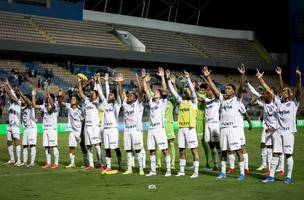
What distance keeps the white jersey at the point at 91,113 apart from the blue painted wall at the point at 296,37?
48.1 m

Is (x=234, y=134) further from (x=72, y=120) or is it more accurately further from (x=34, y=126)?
(x=34, y=126)

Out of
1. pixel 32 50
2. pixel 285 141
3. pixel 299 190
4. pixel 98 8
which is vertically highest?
pixel 98 8

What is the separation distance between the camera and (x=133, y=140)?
20.1 m

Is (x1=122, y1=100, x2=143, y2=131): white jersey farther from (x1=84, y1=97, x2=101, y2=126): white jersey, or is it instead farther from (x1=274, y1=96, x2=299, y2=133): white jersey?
(x1=274, y1=96, x2=299, y2=133): white jersey

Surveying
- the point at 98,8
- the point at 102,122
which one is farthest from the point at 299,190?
the point at 98,8

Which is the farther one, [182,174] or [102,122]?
[102,122]

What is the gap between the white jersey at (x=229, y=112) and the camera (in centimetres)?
1869

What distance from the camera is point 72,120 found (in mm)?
22438

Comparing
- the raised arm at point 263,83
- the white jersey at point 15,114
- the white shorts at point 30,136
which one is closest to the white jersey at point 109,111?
the white shorts at point 30,136

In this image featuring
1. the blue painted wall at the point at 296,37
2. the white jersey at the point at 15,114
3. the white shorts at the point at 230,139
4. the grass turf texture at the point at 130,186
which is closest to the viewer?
the grass turf texture at the point at 130,186

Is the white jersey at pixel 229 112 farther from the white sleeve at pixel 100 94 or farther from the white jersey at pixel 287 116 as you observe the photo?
the white sleeve at pixel 100 94

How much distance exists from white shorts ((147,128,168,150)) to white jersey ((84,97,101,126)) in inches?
108

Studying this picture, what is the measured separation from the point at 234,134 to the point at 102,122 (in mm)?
5160

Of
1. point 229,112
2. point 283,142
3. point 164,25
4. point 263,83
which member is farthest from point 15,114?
point 164,25
